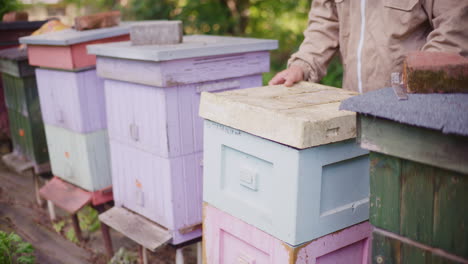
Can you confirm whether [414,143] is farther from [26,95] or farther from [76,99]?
[26,95]

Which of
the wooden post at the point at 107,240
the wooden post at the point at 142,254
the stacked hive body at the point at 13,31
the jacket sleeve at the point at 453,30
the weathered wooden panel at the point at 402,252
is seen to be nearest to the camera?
the weathered wooden panel at the point at 402,252

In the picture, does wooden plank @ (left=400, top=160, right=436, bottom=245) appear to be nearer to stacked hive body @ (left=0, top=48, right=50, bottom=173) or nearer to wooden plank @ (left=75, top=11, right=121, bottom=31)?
wooden plank @ (left=75, top=11, right=121, bottom=31)

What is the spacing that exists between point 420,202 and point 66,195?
2.44m

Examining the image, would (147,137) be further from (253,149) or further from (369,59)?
(369,59)

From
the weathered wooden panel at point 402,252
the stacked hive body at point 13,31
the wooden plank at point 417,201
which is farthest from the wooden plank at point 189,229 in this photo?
the stacked hive body at point 13,31

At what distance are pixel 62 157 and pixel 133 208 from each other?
779 millimetres

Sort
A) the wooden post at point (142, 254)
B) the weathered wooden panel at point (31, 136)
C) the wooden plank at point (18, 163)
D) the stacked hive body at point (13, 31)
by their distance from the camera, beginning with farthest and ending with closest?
the stacked hive body at point (13, 31)
the wooden plank at point (18, 163)
the weathered wooden panel at point (31, 136)
the wooden post at point (142, 254)

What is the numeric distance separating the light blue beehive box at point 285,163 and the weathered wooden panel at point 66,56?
1.35 metres

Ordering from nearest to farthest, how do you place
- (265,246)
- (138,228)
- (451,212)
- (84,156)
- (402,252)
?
(451,212) → (402,252) → (265,246) → (138,228) → (84,156)

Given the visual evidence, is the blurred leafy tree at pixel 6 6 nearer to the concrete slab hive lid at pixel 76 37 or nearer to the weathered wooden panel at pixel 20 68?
the weathered wooden panel at pixel 20 68

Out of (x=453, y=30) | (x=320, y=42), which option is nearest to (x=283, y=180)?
(x=453, y=30)

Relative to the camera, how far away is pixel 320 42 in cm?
224

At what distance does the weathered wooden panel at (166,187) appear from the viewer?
226 centimetres

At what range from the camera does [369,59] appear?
195 cm
